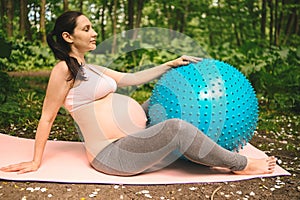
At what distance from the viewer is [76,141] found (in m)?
3.99

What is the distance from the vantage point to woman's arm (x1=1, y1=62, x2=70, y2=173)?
2826mm

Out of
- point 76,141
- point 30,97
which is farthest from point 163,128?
point 30,97

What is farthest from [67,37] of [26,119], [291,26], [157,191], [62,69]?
[291,26]

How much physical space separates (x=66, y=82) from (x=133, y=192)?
84 centimetres

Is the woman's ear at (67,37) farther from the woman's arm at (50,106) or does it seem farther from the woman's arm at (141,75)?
the woman's arm at (141,75)

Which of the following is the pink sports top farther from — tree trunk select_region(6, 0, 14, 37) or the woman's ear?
tree trunk select_region(6, 0, 14, 37)

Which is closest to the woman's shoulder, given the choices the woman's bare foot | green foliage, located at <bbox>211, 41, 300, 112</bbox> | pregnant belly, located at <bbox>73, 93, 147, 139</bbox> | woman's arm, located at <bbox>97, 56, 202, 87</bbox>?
pregnant belly, located at <bbox>73, 93, 147, 139</bbox>

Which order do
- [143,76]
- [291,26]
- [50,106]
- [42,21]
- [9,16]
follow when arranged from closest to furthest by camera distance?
1. [50,106]
2. [143,76]
3. [9,16]
4. [42,21]
5. [291,26]

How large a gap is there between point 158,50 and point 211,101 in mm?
4455

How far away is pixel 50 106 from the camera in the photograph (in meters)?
2.88

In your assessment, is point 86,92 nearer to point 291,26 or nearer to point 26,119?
point 26,119

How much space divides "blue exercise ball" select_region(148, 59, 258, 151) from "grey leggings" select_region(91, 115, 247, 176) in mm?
154

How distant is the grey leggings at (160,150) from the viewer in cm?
274

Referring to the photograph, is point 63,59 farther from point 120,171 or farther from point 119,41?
point 119,41
